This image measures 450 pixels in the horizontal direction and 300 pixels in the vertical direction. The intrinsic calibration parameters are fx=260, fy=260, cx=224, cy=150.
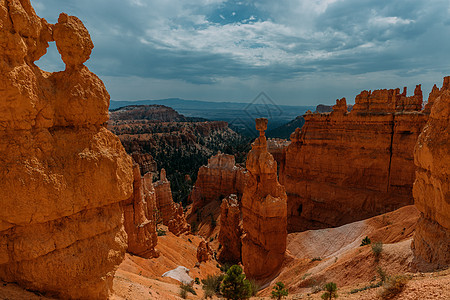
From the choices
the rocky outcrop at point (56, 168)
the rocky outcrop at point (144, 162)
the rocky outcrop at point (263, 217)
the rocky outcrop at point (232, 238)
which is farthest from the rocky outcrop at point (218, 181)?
the rocky outcrop at point (56, 168)

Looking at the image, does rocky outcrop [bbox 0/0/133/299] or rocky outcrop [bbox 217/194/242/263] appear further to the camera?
rocky outcrop [bbox 217/194/242/263]

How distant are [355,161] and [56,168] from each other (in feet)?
86.8

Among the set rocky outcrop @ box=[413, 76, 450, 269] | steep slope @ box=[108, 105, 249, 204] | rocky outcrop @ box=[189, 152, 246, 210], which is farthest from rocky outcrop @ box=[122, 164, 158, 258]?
steep slope @ box=[108, 105, 249, 204]

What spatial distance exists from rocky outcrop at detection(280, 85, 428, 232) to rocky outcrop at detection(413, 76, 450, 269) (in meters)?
15.7

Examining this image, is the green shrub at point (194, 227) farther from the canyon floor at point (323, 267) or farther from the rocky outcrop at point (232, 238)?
the rocky outcrop at point (232, 238)

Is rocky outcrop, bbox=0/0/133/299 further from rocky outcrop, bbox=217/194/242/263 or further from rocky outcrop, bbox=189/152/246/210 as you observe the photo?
rocky outcrop, bbox=189/152/246/210

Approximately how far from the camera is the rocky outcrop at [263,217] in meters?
17.9

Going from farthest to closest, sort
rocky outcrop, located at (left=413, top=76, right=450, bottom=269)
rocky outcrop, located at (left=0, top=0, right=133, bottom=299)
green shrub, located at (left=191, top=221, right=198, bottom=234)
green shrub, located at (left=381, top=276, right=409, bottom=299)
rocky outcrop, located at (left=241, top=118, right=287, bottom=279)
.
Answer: green shrub, located at (left=191, top=221, right=198, bottom=234) < rocky outcrop, located at (left=241, top=118, right=287, bottom=279) < rocky outcrop, located at (left=413, top=76, right=450, bottom=269) < green shrub, located at (left=381, top=276, right=409, bottom=299) < rocky outcrop, located at (left=0, top=0, right=133, bottom=299)

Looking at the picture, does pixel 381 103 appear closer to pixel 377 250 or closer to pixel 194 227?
pixel 377 250

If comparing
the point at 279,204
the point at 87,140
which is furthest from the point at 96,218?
the point at 279,204

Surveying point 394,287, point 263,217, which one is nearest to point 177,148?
point 263,217

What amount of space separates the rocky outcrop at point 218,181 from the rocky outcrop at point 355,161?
13638 mm

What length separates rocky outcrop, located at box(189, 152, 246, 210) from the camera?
43.0 metres

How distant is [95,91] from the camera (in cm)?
722
